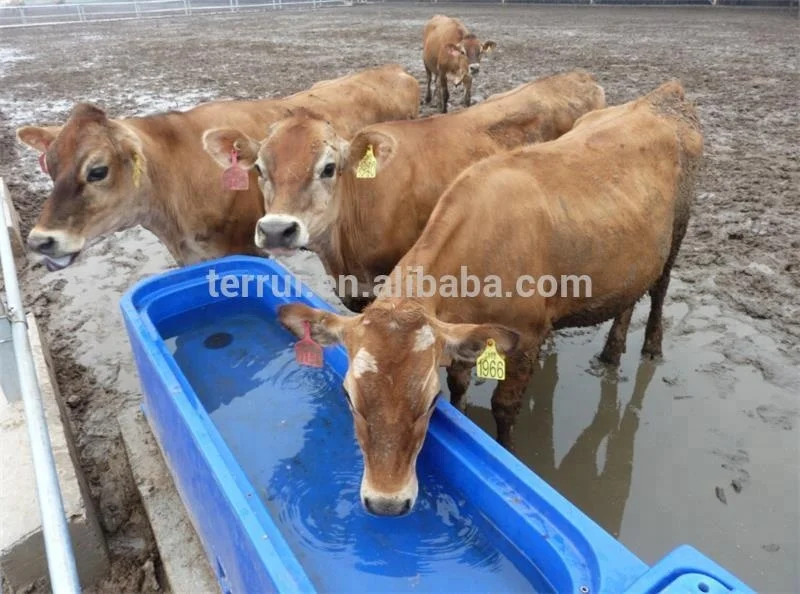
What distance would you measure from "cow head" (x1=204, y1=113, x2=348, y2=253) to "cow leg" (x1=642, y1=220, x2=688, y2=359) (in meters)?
2.40

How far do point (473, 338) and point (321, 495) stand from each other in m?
1.02

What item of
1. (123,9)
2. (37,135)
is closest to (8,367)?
(37,135)

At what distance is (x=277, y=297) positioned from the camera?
371cm

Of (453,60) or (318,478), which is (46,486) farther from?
(453,60)

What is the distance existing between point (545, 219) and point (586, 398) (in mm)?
1431

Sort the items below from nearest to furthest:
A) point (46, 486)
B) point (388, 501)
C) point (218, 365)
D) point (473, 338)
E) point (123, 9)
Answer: point (46, 486), point (388, 501), point (473, 338), point (218, 365), point (123, 9)

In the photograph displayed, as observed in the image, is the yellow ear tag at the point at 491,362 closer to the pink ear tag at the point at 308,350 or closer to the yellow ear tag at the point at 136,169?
the pink ear tag at the point at 308,350

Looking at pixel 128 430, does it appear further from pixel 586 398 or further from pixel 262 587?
pixel 586 398

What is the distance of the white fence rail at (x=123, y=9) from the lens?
3231 cm

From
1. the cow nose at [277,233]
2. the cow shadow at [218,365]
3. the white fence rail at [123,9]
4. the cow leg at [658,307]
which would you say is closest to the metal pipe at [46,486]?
the cow shadow at [218,365]

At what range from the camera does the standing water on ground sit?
237 centimetres

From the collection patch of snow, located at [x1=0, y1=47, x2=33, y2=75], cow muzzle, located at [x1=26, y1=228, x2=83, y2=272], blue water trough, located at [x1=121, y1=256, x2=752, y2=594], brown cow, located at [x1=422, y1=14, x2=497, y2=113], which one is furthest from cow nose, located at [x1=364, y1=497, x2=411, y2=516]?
patch of snow, located at [x1=0, y1=47, x2=33, y2=75]

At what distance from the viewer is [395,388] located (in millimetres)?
2291

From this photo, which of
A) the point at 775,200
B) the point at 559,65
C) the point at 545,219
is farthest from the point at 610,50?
the point at 545,219
